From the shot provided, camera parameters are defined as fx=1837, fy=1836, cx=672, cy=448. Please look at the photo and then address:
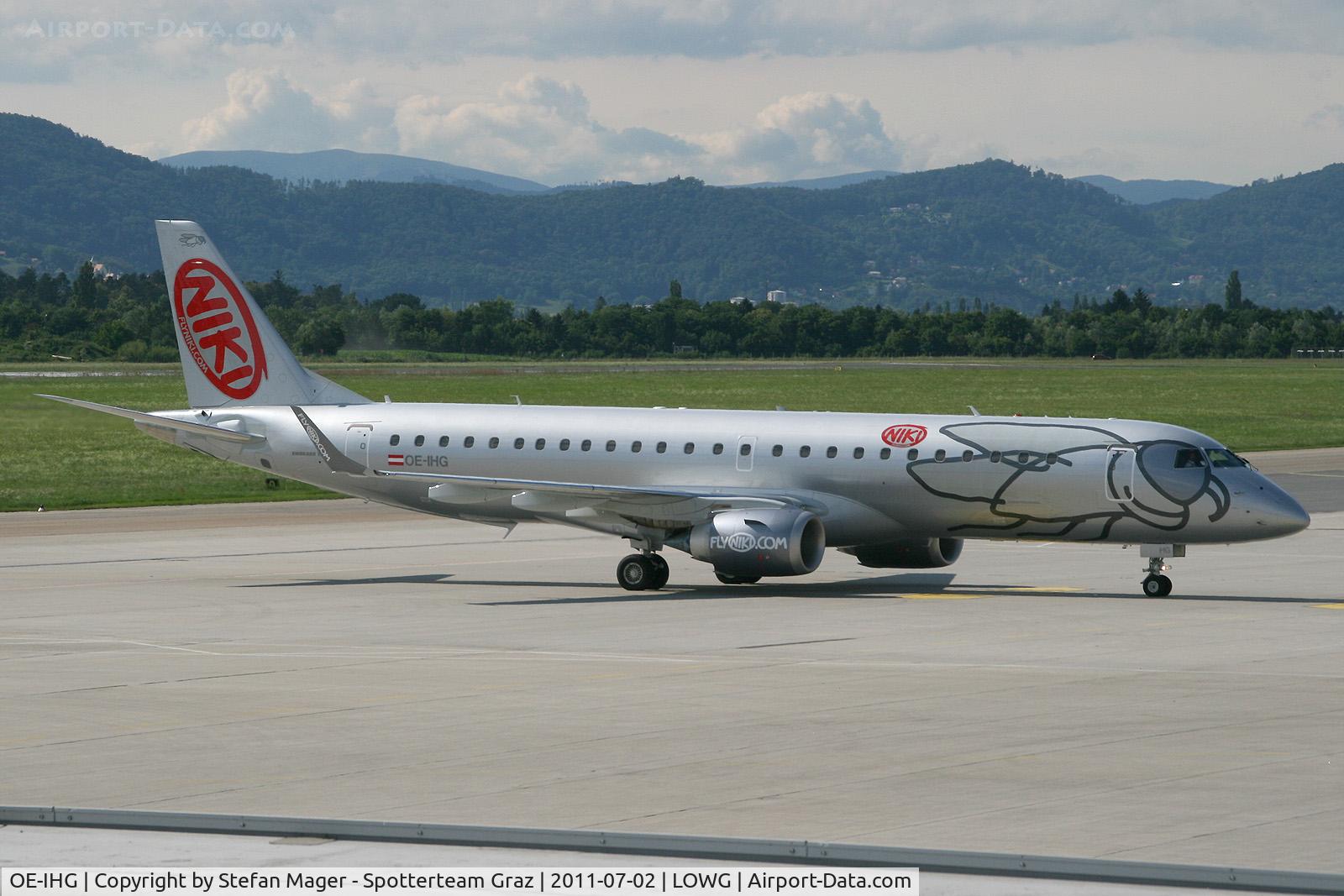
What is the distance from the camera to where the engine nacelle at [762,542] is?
3659 centimetres

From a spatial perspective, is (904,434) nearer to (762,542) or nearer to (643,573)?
(762,542)

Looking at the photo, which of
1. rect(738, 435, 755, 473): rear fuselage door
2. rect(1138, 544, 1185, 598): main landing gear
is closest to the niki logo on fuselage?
rect(1138, 544, 1185, 598): main landing gear

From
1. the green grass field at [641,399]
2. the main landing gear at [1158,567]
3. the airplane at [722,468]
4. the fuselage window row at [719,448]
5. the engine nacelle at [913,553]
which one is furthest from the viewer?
the green grass field at [641,399]

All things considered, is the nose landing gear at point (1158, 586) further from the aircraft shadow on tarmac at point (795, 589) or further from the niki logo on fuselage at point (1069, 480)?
the niki logo on fuselage at point (1069, 480)

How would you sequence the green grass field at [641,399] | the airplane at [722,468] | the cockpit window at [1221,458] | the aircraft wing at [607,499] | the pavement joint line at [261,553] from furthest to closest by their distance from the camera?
the green grass field at [641,399]
the pavement joint line at [261,553]
the aircraft wing at [607,499]
the airplane at [722,468]
the cockpit window at [1221,458]

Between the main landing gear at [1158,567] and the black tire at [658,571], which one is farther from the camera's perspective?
the black tire at [658,571]

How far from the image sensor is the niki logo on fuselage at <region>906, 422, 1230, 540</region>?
36.2 metres

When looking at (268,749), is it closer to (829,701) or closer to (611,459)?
(829,701)

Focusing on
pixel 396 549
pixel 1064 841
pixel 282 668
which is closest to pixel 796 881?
pixel 1064 841

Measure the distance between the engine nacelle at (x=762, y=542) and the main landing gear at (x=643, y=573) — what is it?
1.41 m

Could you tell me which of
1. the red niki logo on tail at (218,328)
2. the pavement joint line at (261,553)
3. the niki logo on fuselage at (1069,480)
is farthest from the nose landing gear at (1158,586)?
the red niki logo on tail at (218,328)

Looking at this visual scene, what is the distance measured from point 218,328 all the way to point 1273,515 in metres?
24.6

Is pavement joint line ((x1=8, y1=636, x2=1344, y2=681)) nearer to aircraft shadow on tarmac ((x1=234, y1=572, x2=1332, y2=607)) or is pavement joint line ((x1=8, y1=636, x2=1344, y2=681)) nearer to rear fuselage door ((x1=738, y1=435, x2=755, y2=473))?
aircraft shadow on tarmac ((x1=234, y1=572, x2=1332, y2=607))

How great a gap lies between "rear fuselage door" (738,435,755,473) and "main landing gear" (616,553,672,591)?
262 cm
